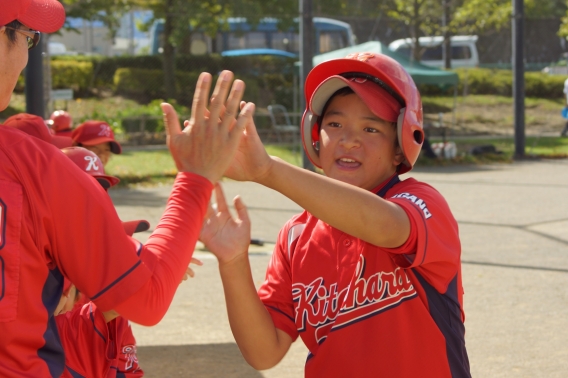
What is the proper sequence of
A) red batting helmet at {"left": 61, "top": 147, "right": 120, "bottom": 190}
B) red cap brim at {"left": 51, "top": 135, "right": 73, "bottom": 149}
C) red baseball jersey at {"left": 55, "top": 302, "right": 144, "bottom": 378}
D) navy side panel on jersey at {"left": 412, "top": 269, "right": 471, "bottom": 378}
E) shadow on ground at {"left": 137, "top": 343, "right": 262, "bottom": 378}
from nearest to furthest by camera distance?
navy side panel on jersey at {"left": 412, "top": 269, "right": 471, "bottom": 378} < red baseball jersey at {"left": 55, "top": 302, "right": 144, "bottom": 378} < red batting helmet at {"left": 61, "top": 147, "right": 120, "bottom": 190} < red cap brim at {"left": 51, "top": 135, "right": 73, "bottom": 149} < shadow on ground at {"left": 137, "top": 343, "right": 262, "bottom": 378}

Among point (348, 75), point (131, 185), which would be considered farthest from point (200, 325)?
point (131, 185)

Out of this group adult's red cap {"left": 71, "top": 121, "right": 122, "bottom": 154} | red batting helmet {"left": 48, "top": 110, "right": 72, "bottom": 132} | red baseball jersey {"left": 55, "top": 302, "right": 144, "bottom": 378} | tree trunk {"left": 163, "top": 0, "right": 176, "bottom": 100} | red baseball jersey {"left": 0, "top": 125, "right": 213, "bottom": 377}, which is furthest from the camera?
tree trunk {"left": 163, "top": 0, "right": 176, "bottom": 100}

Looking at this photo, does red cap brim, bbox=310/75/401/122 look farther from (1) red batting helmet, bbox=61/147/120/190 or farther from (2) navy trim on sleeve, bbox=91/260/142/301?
(1) red batting helmet, bbox=61/147/120/190

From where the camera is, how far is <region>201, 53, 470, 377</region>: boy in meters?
2.09

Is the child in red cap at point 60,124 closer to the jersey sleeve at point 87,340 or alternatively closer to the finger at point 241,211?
the jersey sleeve at point 87,340

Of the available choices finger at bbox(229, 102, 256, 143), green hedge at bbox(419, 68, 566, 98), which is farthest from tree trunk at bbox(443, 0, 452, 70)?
finger at bbox(229, 102, 256, 143)

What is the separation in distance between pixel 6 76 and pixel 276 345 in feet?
4.08

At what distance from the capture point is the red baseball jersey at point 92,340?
2506mm

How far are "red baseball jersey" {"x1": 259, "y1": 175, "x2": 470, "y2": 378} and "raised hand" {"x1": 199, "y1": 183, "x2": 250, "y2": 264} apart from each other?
24 centimetres

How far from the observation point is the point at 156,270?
169cm

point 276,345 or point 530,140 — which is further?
point 530,140

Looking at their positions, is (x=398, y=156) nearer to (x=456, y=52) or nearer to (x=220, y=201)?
(x=220, y=201)

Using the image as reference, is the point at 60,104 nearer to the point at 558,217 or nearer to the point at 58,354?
the point at 558,217

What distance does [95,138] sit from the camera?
5398 millimetres
